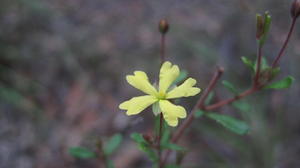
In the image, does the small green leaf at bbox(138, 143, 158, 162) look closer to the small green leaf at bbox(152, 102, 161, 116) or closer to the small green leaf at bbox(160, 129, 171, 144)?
the small green leaf at bbox(160, 129, 171, 144)

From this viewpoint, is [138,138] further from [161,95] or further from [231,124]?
Result: [231,124]

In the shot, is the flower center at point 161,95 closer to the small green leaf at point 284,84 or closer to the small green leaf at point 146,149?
the small green leaf at point 146,149

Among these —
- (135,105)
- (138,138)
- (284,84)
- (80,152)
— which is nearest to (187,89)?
(135,105)

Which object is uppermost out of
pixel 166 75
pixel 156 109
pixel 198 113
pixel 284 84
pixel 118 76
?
pixel 118 76

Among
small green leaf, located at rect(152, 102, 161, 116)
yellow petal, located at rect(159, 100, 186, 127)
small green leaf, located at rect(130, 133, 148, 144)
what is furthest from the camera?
small green leaf, located at rect(130, 133, 148, 144)

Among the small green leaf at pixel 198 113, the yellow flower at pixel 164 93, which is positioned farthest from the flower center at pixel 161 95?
the small green leaf at pixel 198 113

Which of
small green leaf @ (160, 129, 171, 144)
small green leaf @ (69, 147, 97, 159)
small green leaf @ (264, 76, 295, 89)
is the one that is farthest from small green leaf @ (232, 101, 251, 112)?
small green leaf @ (69, 147, 97, 159)

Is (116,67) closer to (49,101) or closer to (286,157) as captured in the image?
(49,101)
